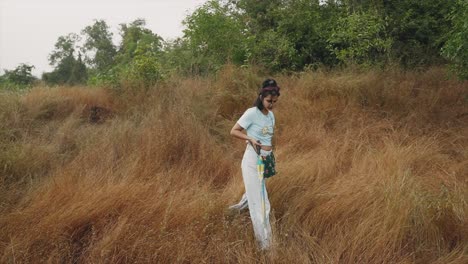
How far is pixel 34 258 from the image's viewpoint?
2.87 meters

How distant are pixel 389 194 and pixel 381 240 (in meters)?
0.63

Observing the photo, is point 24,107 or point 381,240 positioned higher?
point 24,107

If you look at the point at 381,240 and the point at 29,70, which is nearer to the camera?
the point at 381,240

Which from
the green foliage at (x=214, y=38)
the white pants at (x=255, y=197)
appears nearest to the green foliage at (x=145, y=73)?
the green foliage at (x=214, y=38)

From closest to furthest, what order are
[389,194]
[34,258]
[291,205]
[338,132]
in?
[34,258] < [389,194] < [291,205] < [338,132]

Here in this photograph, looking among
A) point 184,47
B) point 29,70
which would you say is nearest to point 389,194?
point 184,47

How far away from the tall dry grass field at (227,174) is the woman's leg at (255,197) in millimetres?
148

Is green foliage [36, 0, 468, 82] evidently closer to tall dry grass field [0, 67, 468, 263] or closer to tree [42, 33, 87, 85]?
tall dry grass field [0, 67, 468, 263]

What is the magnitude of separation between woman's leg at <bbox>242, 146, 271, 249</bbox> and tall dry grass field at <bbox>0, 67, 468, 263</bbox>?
0.49ft

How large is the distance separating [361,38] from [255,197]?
21.3 ft

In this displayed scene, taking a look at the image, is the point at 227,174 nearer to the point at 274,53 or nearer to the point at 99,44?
the point at 274,53

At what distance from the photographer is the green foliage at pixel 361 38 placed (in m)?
8.30

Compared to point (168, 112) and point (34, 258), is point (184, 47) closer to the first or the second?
point (168, 112)

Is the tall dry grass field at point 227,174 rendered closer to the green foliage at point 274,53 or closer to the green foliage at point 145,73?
the green foliage at point 145,73
